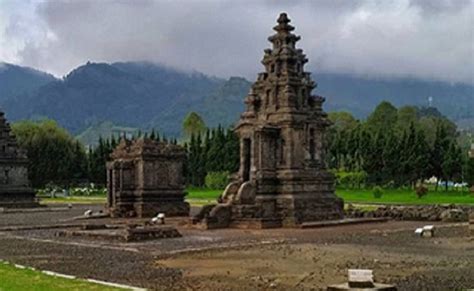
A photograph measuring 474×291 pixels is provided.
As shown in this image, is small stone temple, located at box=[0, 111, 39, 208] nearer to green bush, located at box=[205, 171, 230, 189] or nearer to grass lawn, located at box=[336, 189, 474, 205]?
grass lawn, located at box=[336, 189, 474, 205]

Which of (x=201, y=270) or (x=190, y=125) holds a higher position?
(x=190, y=125)

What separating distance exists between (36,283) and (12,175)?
48247 millimetres

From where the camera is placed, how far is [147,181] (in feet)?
153

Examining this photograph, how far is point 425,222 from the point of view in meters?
38.2

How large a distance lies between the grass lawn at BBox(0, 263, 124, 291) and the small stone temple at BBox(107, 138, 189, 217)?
28840mm

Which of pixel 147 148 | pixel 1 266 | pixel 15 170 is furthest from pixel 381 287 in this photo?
pixel 15 170

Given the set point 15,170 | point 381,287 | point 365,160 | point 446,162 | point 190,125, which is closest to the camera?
point 381,287

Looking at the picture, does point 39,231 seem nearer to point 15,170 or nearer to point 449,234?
point 449,234

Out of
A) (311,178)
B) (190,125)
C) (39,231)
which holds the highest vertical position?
(190,125)

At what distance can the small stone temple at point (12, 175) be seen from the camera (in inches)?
2391

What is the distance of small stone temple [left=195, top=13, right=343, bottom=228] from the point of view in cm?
3672

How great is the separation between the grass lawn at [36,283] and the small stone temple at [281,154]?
1866cm

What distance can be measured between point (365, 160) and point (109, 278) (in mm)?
70481

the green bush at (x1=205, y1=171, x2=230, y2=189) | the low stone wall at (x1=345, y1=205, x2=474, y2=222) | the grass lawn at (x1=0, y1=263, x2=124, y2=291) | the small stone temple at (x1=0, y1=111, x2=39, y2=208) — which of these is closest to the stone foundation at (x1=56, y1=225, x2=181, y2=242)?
the grass lawn at (x1=0, y1=263, x2=124, y2=291)
